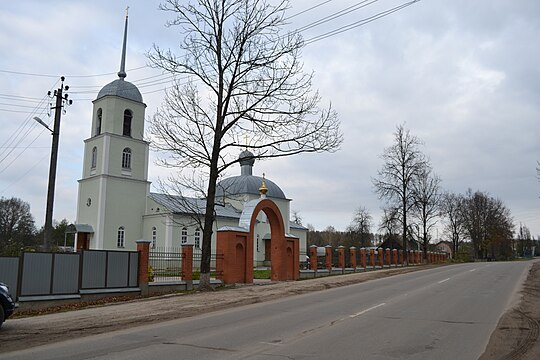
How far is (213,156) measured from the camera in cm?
2147

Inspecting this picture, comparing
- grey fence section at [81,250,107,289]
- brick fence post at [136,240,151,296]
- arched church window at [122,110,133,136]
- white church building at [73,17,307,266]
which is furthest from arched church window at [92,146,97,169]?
grey fence section at [81,250,107,289]

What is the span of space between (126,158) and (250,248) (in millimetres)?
22477

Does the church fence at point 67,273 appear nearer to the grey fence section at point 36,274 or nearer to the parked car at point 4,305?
the grey fence section at point 36,274

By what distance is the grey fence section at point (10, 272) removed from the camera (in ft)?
50.2

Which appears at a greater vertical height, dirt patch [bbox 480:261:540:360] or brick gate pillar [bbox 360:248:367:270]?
brick gate pillar [bbox 360:248:367:270]

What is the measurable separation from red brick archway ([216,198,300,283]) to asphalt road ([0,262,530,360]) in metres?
8.71

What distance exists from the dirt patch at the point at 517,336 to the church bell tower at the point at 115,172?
34.1 metres

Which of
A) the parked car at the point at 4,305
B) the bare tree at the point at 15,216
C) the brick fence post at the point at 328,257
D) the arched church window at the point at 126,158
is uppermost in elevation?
the arched church window at the point at 126,158

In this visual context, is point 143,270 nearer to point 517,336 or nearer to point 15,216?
point 517,336

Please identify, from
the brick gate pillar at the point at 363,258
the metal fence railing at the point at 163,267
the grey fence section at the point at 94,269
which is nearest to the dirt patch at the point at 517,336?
the metal fence railing at the point at 163,267

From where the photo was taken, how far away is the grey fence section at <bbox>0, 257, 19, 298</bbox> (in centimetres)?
1531

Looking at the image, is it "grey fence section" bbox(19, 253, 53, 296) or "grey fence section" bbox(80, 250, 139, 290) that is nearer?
"grey fence section" bbox(19, 253, 53, 296)

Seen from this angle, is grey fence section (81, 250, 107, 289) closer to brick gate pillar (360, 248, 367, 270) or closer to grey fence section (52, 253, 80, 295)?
grey fence section (52, 253, 80, 295)

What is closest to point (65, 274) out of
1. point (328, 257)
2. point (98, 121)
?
point (328, 257)
